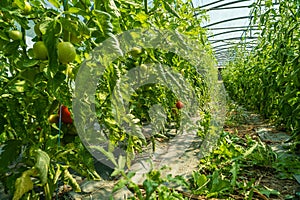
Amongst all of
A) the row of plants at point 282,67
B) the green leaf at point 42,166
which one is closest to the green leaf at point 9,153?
the green leaf at point 42,166

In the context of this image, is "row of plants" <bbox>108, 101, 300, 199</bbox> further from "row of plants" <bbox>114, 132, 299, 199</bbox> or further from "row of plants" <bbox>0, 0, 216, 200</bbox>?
"row of plants" <bbox>0, 0, 216, 200</bbox>

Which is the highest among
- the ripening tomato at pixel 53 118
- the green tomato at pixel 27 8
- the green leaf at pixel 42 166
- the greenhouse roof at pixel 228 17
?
the greenhouse roof at pixel 228 17

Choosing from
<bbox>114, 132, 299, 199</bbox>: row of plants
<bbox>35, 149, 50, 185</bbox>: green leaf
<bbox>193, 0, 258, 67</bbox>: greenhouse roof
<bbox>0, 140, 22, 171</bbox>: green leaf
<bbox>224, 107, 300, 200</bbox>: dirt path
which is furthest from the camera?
<bbox>193, 0, 258, 67</bbox>: greenhouse roof

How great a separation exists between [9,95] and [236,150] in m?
1.54

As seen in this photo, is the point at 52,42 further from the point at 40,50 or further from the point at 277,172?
the point at 277,172

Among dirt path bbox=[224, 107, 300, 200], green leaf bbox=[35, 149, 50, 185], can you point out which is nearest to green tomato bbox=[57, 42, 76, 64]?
green leaf bbox=[35, 149, 50, 185]

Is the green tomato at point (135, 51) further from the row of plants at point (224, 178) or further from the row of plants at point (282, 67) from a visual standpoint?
the row of plants at point (282, 67)

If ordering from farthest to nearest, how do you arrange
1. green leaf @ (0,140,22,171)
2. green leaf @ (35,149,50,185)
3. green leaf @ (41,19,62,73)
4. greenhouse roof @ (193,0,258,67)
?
1. greenhouse roof @ (193,0,258,67)
2. green leaf @ (0,140,22,171)
3. green leaf @ (35,149,50,185)
4. green leaf @ (41,19,62,73)

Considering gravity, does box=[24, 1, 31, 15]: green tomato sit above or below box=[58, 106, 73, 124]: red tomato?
above

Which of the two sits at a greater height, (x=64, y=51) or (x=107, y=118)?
(x=64, y=51)

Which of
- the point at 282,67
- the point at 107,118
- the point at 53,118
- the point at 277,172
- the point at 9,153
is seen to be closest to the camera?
the point at 9,153

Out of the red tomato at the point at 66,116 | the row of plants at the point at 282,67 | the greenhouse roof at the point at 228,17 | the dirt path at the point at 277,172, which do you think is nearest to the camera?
the red tomato at the point at 66,116

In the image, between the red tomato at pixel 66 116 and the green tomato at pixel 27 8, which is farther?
the red tomato at pixel 66 116

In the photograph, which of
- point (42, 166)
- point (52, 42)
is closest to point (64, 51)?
point (52, 42)
